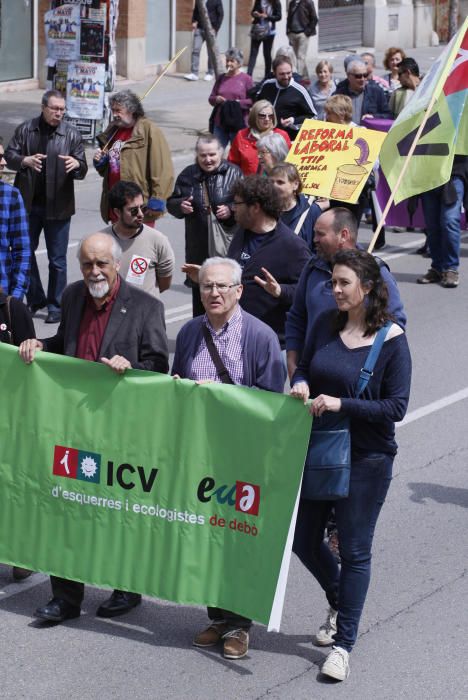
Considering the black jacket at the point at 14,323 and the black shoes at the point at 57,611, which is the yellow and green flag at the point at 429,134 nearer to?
the black jacket at the point at 14,323

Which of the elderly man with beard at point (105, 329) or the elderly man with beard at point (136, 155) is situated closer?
the elderly man with beard at point (105, 329)

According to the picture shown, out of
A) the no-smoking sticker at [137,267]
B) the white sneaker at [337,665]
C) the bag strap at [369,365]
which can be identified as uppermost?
the bag strap at [369,365]

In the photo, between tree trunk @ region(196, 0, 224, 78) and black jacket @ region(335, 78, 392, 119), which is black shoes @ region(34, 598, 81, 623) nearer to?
black jacket @ region(335, 78, 392, 119)

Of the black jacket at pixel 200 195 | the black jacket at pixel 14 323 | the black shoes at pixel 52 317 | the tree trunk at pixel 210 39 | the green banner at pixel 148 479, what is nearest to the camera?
Answer: the green banner at pixel 148 479

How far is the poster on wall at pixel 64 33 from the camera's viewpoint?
2017cm

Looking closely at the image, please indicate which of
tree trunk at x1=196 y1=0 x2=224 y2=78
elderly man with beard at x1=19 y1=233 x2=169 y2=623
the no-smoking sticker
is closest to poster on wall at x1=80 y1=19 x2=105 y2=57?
tree trunk at x1=196 y1=0 x2=224 y2=78

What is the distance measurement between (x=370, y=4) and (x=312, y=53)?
3220 mm

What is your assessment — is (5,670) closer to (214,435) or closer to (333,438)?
(214,435)

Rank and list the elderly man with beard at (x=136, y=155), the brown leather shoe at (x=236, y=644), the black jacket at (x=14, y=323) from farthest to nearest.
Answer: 1. the elderly man with beard at (x=136, y=155)
2. the black jacket at (x=14, y=323)
3. the brown leather shoe at (x=236, y=644)

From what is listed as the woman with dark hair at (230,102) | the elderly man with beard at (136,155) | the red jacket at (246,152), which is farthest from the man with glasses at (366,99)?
the elderly man with beard at (136,155)

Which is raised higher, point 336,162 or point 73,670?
point 336,162

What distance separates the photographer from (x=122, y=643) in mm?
6324

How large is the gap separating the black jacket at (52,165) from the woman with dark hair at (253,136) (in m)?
1.77

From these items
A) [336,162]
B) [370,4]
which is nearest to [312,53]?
[370,4]
